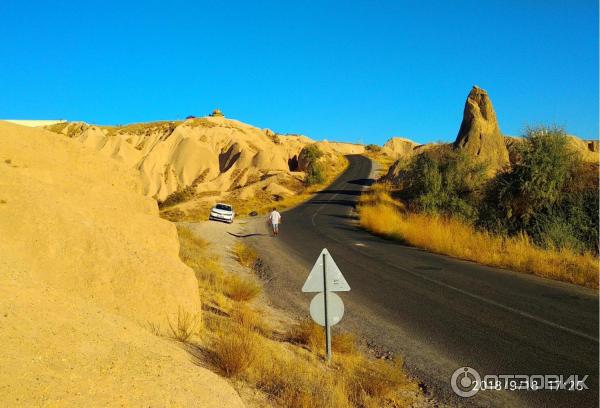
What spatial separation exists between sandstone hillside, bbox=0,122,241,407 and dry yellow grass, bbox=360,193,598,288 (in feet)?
34.1

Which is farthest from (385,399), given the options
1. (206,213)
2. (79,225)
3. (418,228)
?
(206,213)

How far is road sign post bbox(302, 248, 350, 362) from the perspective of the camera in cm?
632

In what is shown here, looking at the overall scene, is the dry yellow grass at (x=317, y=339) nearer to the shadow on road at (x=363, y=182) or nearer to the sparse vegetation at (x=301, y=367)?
the sparse vegetation at (x=301, y=367)

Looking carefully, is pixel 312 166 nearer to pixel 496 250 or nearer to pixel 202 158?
pixel 202 158

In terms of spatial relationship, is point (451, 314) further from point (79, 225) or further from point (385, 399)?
point (79, 225)

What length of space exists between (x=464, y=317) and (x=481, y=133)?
3463 cm

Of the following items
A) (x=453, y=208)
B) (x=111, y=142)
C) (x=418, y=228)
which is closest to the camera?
(x=418, y=228)

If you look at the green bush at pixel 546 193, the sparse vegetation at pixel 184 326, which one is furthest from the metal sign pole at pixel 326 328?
the green bush at pixel 546 193

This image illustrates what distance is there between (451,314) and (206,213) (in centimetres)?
3430

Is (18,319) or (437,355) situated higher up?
(18,319)

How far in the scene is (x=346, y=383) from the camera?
543cm

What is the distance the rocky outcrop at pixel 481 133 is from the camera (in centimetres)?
3875

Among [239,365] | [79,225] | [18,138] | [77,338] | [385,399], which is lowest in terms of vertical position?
[385,399]

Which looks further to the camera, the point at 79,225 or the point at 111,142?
the point at 111,142
